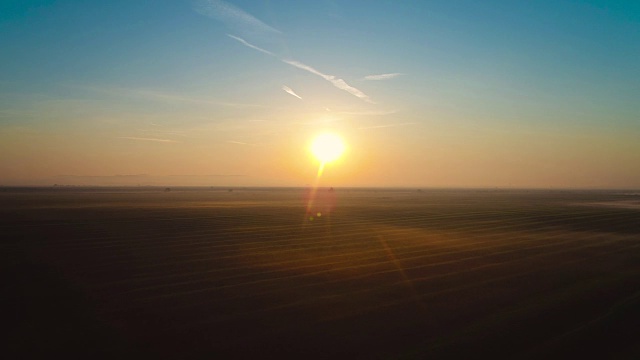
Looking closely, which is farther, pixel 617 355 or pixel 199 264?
pixel 199 264

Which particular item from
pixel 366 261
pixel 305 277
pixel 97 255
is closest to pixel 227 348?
pixel 305 277

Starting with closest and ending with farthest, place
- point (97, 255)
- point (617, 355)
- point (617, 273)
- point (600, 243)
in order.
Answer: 1. point (617, 355)
2. point (617, 273)
3. point (97, 255)
4. point (600, 243)

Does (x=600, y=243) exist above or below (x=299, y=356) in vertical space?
above

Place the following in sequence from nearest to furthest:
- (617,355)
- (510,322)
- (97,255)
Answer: (617,355), (510,322), (97,255)

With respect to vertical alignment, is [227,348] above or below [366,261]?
below

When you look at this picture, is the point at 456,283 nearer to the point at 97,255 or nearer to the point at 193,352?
the point at 193,352

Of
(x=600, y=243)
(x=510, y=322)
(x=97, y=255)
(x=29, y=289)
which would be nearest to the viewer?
(x=510, y=322)

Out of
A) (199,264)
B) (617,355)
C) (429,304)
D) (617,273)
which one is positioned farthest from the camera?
(199,264)

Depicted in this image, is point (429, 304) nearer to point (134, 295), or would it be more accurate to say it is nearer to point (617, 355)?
point (617, 355)

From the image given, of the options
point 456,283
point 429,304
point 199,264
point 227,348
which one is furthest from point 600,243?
point 227,348
